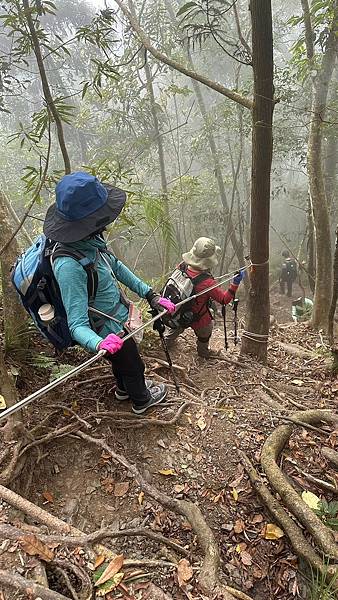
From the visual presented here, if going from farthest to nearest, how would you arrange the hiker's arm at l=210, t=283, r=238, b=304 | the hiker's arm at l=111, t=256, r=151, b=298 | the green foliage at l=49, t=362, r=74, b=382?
the hiker's arm at l=210, t=283, r=238, b=304 < the green foliage at l=49, t=362, r=74, b=382 < the hiker's arm at l=111, t=256, r=151, b=298

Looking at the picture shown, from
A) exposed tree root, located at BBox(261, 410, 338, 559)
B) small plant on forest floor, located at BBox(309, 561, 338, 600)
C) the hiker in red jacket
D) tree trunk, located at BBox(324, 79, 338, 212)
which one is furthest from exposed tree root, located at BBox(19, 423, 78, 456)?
tree trunk, located at BBox(324, 79, 338, 212)

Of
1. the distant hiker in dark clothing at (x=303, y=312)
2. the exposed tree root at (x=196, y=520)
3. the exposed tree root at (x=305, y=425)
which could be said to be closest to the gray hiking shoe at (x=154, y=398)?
the exposed tree root at (x=196, y=520)

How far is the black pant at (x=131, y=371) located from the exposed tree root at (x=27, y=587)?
1607mm

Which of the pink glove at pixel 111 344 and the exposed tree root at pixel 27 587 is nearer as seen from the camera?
the exposed tree root at pixel 27 587

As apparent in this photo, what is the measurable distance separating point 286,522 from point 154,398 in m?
1.56

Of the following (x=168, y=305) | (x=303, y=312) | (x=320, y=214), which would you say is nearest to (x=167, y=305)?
(x=168, y=305)

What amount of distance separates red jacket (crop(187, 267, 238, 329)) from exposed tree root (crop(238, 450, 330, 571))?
82.6 inches

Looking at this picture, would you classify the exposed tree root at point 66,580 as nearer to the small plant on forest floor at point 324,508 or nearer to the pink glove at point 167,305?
the small plant on forest floor at point 324,508

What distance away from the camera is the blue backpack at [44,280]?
9.27 feet

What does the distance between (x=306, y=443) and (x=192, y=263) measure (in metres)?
2.32

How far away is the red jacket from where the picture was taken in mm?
4742

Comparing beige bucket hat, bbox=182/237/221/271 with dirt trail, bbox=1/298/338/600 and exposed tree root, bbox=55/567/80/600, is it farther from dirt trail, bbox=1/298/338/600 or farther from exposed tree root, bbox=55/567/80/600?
exposed tree root, bbox=55/567/80/600

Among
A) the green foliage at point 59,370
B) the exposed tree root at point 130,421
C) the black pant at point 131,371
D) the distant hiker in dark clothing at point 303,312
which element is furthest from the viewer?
the distant hiker in dark clothing at point 303,312

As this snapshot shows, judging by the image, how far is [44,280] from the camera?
285 centimetres
